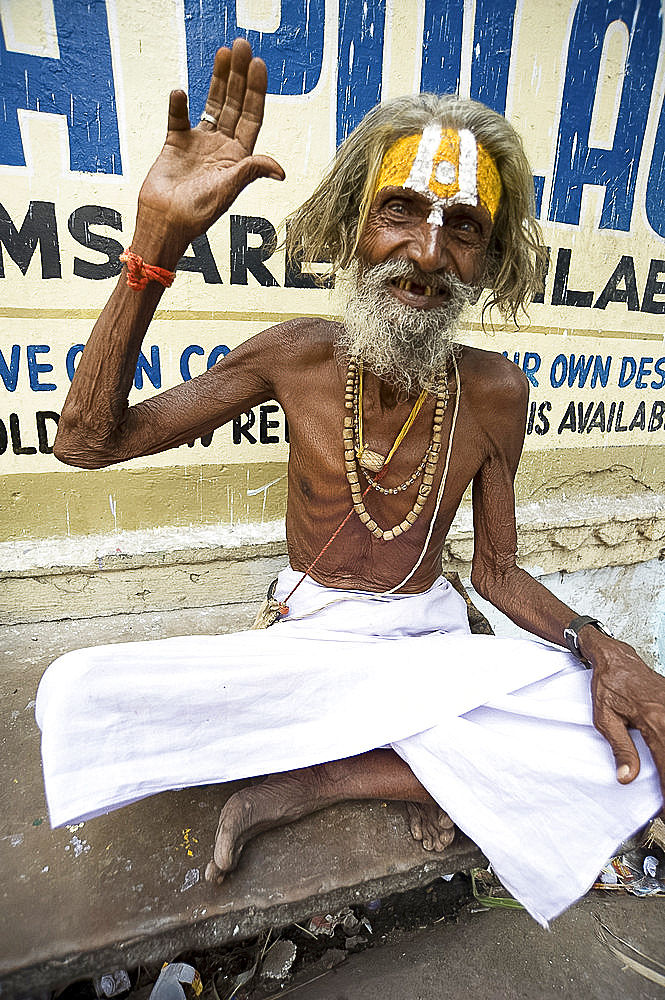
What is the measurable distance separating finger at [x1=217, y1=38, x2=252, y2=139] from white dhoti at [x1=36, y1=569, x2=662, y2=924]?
1228mm

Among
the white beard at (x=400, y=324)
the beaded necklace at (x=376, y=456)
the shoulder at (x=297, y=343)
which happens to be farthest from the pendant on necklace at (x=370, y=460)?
the shoulder at (x=297, y=343)

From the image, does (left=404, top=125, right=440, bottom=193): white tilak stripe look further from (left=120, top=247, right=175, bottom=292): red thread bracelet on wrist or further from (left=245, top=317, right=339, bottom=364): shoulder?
(left=120, top=247, right=175, bottom=292): red thread bracelet on wrist

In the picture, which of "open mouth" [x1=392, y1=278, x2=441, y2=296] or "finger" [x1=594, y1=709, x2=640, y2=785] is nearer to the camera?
"finger" [x1=594, y1=709, x2=640, y2=785]

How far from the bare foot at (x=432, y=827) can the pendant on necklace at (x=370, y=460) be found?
3.27ft

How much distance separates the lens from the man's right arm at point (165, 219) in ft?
4.20

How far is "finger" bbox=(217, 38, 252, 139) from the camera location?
1243mm

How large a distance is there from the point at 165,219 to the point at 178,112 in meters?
0.22

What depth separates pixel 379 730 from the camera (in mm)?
1552

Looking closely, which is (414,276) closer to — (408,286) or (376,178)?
(408,286)

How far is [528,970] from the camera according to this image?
1.99 m

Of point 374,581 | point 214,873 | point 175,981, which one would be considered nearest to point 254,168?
point 374,581

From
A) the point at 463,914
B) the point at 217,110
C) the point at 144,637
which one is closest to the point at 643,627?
the point at 463,914

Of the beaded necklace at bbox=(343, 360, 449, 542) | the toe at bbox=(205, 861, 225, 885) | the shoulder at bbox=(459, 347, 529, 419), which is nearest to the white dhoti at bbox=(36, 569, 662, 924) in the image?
the toe at bbox=(205, 861, 225, 885)

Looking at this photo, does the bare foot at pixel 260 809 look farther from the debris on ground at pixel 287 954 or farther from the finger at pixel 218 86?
the finger at pixel 218 86
